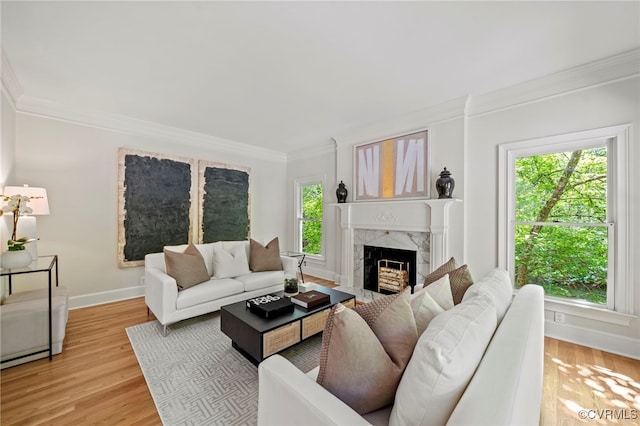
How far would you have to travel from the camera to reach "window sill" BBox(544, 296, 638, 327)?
2.29m

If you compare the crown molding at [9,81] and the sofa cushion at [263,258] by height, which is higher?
the crown molding at [9,81]

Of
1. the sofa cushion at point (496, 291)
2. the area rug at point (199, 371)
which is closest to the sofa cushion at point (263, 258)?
the area rug at point (199, 371)

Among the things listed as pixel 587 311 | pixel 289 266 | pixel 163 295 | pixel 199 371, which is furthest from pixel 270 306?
pixel 587 311

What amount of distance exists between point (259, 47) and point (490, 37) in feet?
6.08

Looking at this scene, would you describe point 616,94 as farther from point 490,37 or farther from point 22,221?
point 22,221

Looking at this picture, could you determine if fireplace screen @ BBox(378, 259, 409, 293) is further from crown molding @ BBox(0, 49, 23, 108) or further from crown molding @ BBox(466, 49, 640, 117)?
crown molding @ BBox(0, 49, 23, 108)

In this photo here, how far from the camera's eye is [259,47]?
2.13 meters

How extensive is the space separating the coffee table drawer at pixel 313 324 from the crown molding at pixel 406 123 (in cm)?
271

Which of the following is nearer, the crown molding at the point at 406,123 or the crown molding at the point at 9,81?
the crown molding at the point at 9,81

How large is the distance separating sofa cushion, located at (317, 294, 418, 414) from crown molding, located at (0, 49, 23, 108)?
11.5 ft

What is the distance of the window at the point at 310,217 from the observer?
5.07 metres

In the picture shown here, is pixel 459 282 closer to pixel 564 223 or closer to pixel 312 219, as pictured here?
pixel 564 223

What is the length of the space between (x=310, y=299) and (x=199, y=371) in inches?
40.7

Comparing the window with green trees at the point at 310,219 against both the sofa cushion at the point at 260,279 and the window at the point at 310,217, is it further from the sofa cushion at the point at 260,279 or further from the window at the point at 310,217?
the sofa cushion at the point at 260,279
